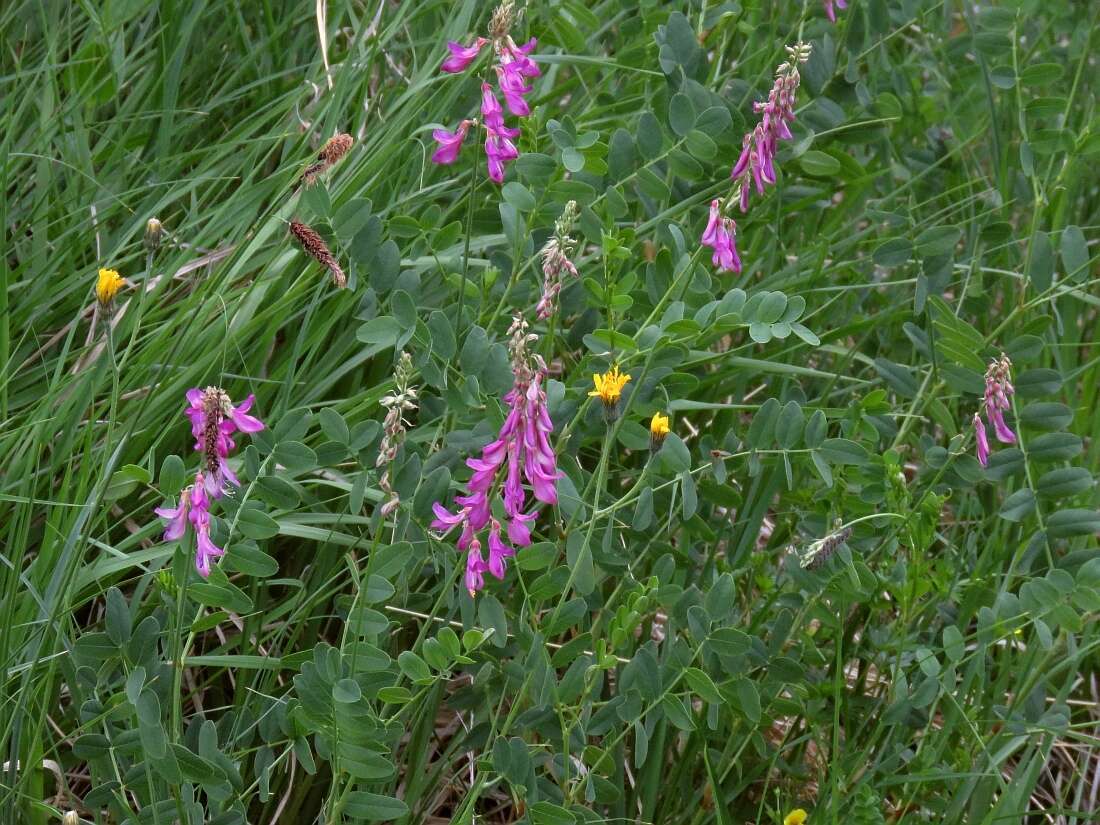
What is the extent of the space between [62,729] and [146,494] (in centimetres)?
36

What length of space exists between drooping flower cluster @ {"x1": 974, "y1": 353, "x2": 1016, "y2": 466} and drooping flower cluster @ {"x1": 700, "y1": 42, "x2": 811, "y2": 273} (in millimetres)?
366

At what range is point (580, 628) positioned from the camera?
6.51 feet

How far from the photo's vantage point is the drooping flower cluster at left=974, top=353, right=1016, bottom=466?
69.6 inches

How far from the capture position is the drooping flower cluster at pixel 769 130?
175cm

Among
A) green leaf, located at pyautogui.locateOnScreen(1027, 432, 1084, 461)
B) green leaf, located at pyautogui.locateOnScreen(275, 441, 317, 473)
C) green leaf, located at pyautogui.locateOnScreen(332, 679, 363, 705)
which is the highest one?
green leaf, located at pyautogui.locateOnScreen(275, 441, 317, 473)

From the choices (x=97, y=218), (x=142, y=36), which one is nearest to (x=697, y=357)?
(x=97, y=218)

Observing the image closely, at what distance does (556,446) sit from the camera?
5.74 feet

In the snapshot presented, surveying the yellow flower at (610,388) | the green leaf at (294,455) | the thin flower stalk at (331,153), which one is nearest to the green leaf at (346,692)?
the green leaf at (294,455)

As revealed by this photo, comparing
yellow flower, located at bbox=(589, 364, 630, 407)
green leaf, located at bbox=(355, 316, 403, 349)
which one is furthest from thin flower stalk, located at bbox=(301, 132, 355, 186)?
yellow flower, located at bbox=(589, 364, 630, 407)

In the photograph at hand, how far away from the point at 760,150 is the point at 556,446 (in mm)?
477

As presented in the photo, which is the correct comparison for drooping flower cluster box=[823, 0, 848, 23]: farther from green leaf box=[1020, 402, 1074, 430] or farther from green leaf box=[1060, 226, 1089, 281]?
green leaf box=[1020, 402, 1074, 430]

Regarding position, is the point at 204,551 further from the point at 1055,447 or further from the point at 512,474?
the point at 1055,447

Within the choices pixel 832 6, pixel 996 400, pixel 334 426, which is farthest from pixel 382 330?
pixel 832 6

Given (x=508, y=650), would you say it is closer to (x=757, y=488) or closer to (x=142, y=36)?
A: (x=757, y=488)
